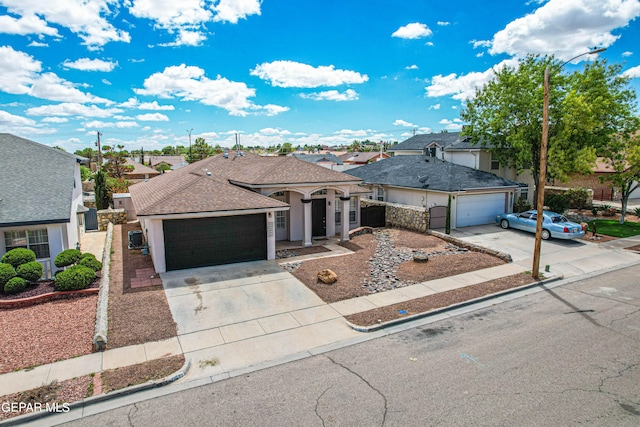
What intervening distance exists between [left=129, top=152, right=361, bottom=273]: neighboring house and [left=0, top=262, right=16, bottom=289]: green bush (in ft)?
14.4

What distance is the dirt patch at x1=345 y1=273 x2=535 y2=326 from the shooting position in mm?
11391

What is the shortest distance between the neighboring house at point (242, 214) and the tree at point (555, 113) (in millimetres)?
14003

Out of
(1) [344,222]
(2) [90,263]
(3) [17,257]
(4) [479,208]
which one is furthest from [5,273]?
(4) [479,208]

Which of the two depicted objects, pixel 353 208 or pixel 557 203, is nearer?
pixel 353 208

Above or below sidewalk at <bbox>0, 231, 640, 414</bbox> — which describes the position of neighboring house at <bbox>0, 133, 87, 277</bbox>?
above

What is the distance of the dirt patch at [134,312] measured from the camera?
10.0 metres

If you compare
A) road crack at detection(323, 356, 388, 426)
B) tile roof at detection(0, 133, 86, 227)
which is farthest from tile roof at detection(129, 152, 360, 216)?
road crack at detection(323, 356, 388, 426)

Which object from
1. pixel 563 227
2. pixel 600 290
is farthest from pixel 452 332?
pixel 563 227

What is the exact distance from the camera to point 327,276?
46.8 feet

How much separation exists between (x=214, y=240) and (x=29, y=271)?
6294 mm

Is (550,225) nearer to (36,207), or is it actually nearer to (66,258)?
(66,258)

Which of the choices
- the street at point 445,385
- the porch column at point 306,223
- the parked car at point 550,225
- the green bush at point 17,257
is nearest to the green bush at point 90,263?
the green bush at point 17,257

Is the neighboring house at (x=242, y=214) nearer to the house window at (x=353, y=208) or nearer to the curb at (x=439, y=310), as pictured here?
the house window at (x=353, y=208)

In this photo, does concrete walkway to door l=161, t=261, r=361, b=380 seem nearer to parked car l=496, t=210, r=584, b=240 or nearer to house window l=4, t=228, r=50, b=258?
house window l=4, t=228, r=50, b=258
